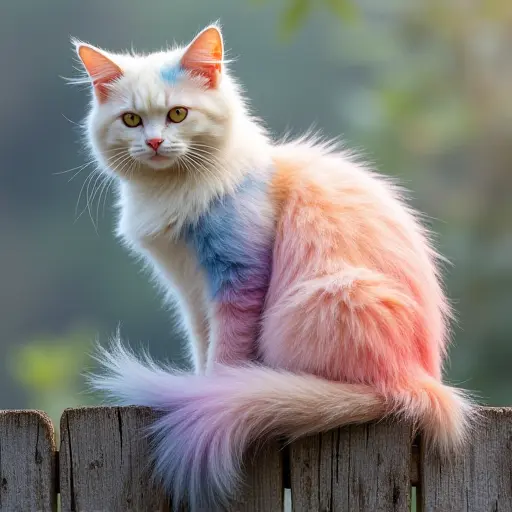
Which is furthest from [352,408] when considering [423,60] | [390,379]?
[423,60]

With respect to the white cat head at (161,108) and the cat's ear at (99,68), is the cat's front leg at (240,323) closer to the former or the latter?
the white cat head at (161,108)

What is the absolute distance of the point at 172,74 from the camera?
5.42 ft

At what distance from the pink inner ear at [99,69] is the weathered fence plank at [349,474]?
2.68 ft

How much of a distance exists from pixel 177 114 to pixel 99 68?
0.20 m

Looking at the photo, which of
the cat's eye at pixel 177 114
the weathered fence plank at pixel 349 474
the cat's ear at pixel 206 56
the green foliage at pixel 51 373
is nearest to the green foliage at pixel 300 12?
the cat's ear at pixel 206 56

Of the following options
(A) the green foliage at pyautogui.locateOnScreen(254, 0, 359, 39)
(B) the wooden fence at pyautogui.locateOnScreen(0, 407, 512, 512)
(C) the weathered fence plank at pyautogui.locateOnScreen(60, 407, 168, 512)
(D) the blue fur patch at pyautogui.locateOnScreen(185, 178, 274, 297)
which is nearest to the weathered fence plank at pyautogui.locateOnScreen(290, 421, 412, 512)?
(B) the wooden fence at pyautogui.locateOnScreen(0, 407, 512, 512)

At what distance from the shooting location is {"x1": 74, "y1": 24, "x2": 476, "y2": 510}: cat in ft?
4.33

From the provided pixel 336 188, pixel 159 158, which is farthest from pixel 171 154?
pixel 336 188

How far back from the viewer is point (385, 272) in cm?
149

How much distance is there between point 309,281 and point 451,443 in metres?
0.36

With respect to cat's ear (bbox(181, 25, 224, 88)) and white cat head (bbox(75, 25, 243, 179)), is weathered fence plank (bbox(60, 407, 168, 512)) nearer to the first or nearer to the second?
white cat head (bbox(75, 25, 243, 179))

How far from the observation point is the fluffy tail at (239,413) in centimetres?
128

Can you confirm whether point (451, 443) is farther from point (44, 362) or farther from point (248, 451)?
point (44, 362)

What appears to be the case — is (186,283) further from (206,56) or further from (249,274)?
(206,56)
